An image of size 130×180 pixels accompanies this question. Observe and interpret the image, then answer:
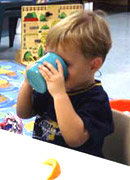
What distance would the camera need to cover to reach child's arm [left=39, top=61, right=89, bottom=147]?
83cm

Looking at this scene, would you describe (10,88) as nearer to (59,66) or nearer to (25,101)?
(25,101)

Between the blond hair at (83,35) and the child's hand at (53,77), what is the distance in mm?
87

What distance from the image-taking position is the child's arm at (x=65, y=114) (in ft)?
2.73

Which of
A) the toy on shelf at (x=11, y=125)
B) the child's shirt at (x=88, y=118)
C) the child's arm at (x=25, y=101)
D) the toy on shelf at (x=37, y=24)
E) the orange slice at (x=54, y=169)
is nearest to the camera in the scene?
the orange slice at (x=54, y=169)

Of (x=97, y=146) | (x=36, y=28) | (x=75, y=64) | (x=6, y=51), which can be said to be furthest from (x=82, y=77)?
(x=6, y=51)

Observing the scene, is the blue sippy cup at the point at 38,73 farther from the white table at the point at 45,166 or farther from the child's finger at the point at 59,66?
the white table at the point at 45,166

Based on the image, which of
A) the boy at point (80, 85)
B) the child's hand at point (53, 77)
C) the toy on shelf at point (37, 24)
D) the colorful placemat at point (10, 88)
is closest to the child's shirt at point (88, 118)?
the boy at point (80, 85)

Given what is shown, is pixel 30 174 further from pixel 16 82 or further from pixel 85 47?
pixel 16 82

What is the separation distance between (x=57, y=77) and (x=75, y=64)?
0.08 m

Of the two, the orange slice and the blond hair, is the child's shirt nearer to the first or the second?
the blond hair

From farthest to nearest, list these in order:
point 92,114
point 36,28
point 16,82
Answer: point 36,28
point 16,82
point 92,114

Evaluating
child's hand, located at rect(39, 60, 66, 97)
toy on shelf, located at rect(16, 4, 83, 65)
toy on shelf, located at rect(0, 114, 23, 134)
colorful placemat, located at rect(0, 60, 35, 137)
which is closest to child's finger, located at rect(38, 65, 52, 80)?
child's hand, located at rect(39, 60, 66, 97)

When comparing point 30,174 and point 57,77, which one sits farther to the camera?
point 57,77

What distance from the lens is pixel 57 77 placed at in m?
0.82
